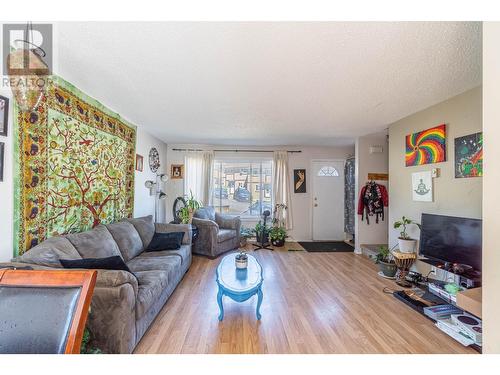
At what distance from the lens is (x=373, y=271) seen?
3160mm

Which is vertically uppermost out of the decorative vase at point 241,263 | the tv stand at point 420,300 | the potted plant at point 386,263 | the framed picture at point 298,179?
the framed picture at point 298,179

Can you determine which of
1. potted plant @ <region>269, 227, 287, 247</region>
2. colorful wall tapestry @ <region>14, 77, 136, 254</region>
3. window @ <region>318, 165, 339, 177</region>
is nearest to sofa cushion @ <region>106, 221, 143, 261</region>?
colorful wall tapestry @ <region>14, 77, 136, 254</region>

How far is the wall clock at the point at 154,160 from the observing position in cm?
412

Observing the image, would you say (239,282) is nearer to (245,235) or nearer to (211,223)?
(211,223)

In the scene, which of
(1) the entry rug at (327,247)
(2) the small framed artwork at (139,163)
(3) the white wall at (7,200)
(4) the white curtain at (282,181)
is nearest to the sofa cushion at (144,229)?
(2) the small framed artwork at (139,163)

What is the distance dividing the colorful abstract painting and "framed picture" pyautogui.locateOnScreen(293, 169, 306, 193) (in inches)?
116

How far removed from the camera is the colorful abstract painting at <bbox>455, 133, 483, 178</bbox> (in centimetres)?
206

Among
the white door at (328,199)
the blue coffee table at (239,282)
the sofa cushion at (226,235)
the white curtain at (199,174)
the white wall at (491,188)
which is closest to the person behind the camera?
the white wall at (491,188)

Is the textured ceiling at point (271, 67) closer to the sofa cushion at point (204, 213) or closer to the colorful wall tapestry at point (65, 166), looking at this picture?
the colorful wall tapestry at point (65, 166)

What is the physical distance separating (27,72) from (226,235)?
3.29 metres

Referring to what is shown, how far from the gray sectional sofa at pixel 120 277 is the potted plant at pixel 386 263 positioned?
285 centimetres

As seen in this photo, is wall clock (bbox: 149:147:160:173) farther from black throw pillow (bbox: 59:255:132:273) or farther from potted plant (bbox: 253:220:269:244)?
black throw pillow (bbox: 59:255:132:273)
